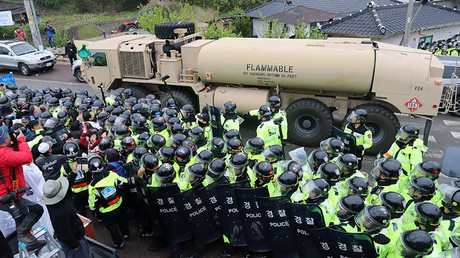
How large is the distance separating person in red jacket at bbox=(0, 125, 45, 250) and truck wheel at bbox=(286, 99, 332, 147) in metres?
6.36

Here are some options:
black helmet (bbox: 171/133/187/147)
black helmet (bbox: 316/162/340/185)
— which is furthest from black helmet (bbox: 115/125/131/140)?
black helmet (bbox: 316/162/340/185)

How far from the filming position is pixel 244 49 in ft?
30.7

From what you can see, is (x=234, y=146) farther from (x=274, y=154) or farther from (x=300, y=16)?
(x=300, y=16)

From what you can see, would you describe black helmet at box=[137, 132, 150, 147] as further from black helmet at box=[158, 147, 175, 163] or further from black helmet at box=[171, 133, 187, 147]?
black helmet at box=[158, 147, 175, 163]

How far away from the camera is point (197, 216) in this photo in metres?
5.04

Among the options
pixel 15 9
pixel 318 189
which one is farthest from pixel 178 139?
pixel 15 9

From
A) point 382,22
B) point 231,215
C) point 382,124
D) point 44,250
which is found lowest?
point 382,124

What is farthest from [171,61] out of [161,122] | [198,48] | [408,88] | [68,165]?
[408,88]

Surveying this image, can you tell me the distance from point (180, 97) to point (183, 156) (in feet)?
17.3

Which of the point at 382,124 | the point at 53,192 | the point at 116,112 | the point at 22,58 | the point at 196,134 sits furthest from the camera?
the point at 22,58

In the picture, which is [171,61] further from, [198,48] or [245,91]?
[245,91]

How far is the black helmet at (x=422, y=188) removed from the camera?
4238mm

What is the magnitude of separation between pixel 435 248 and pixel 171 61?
8.26 metres

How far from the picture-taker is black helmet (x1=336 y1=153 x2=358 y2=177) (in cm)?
491
